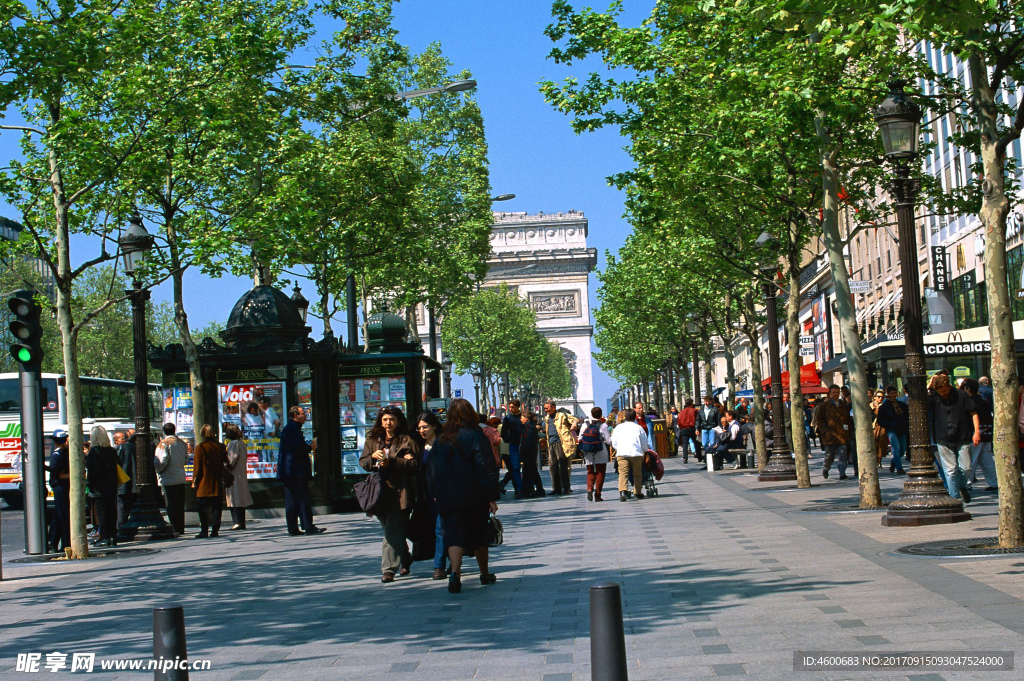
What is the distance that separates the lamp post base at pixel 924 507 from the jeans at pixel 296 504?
25.6 ft

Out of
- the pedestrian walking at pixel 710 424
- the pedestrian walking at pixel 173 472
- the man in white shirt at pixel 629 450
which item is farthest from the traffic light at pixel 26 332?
the pedestrian walking at pixel 710 424

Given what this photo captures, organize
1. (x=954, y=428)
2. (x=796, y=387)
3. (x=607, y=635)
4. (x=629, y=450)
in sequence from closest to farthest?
1. (x=607, y=635)
2. (x=954, y=428)
3. (x=796, y=387)
4. (x=629, y=450)

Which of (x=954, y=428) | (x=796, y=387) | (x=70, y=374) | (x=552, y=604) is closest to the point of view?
(x=552, y=604)

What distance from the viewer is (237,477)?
1988cm

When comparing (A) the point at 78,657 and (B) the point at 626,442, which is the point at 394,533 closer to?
(A) the point at 78,657

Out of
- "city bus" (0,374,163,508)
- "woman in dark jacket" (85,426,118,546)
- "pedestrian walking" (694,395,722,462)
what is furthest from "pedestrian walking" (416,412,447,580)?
"pedestrian walking" (694,395,722,462)

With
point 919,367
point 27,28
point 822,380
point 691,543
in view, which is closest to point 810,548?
point 691,543

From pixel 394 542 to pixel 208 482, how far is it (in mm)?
7581

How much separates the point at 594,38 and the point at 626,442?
6699 mm

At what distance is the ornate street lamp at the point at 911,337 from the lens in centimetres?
1358

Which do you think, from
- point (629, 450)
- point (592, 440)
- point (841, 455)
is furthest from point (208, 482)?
point (841, 455)

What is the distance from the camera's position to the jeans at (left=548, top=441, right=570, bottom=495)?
24688 mm

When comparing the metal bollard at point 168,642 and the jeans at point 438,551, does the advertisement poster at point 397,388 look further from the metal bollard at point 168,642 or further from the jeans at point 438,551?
the metal bollard at point 168,642

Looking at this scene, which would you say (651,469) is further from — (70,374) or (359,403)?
(70,374)
